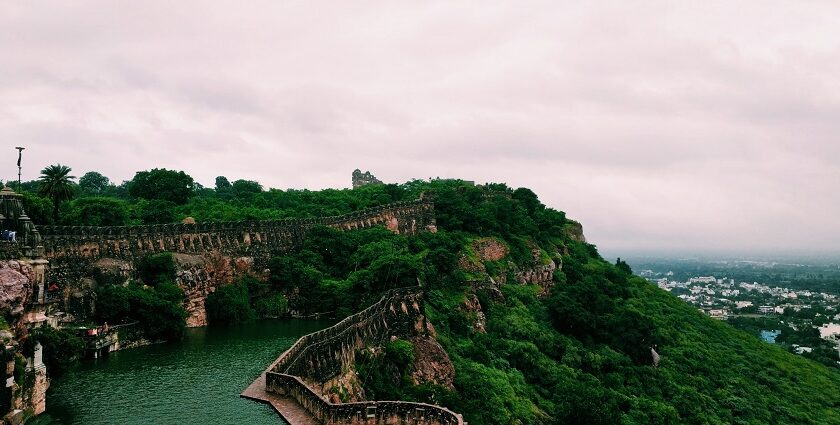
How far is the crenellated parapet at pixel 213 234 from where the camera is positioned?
44844mm

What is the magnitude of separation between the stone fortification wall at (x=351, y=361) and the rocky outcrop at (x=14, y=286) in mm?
10054

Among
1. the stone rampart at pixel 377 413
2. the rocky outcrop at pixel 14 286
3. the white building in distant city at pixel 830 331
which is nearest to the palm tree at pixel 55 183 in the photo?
the rocky outcrop at pixel 14 286

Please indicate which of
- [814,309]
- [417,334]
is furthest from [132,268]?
[814,309]

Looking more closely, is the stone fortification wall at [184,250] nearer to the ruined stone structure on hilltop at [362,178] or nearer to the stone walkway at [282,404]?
the stone walkway at [282,404]

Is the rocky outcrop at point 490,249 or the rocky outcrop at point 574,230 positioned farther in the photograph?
the rocky outcrop at point 574,230

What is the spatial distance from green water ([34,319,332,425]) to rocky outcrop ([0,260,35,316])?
4969mm

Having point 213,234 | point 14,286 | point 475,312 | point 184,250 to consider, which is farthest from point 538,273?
point 14,286

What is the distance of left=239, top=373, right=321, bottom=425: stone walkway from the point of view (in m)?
23.9

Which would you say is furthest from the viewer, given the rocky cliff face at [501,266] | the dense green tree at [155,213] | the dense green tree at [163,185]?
the dense green tree at [163,185]

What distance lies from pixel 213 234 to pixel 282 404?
102 ft

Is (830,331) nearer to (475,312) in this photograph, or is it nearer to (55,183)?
(475,312)

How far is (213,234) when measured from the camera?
177 ft

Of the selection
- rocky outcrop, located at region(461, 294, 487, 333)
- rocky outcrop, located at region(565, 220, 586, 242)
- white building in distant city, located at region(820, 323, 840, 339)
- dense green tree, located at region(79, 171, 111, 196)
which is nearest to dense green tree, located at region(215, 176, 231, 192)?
dense green tree, located at region(79, 171, 111, 196)

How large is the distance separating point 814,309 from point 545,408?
15004cm
